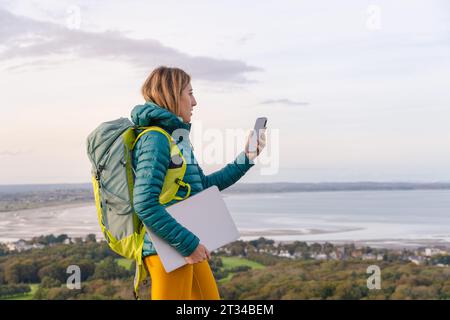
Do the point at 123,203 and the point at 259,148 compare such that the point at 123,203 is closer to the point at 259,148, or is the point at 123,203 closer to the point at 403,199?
the point at 259,148

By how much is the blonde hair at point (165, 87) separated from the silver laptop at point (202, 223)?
31cm

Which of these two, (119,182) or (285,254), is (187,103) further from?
(285,254)

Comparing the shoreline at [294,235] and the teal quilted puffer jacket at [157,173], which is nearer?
the teal quilted puffer jacket at [157,173]

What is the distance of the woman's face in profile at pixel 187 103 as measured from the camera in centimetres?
215

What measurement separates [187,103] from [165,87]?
9cm

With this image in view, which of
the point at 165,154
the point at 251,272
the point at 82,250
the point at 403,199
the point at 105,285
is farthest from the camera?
the point at 403,199

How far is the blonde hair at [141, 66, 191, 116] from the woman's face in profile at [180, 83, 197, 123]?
17 mm

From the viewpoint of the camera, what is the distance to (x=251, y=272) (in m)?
12.4

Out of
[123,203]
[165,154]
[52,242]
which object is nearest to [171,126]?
[165,154]

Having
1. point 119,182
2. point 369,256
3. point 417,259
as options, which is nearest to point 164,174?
point 119,182

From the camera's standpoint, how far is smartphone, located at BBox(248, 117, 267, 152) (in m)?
2.37

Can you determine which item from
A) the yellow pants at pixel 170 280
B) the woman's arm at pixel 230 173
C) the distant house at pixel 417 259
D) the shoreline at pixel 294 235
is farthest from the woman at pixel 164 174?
the distant house at pixel 417 259

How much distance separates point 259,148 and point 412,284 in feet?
39.5

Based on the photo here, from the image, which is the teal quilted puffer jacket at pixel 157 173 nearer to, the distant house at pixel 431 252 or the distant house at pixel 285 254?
the distant house at pixel 285 254
